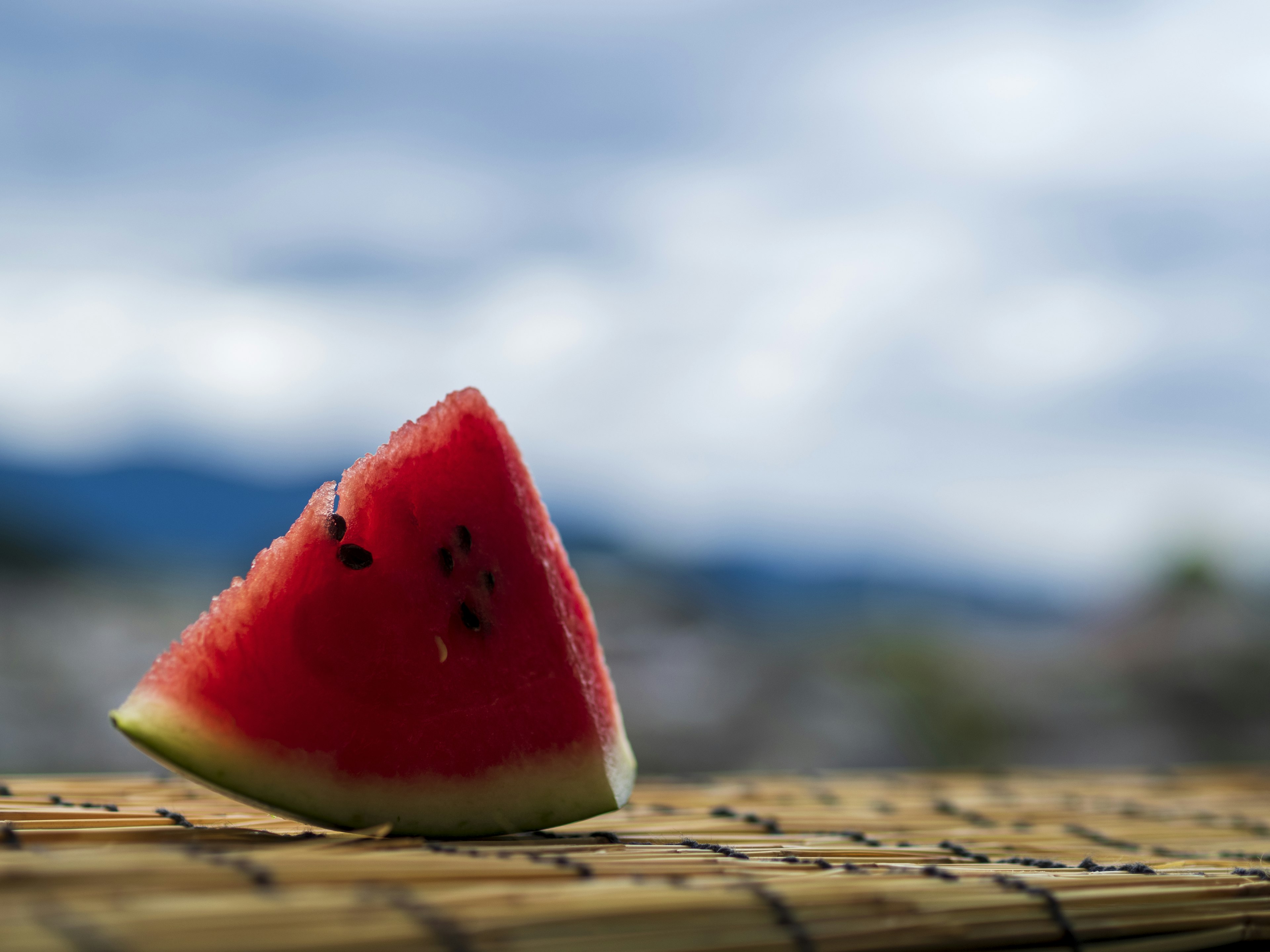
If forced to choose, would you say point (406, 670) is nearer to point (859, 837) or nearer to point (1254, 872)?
point (859, 837)

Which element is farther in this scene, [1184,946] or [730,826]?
[730,826]

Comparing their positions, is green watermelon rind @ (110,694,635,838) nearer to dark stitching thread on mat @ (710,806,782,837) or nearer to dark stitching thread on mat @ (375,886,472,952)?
dark stitching thread on mat @ (710,806,782,837)

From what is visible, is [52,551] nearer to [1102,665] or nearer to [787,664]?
[787,664]

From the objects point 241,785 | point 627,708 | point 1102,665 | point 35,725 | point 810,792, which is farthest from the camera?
point 1102,665

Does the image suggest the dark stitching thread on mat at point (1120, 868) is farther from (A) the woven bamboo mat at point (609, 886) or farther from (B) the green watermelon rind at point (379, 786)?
(B) the green watermelon rind at point (379, 786)

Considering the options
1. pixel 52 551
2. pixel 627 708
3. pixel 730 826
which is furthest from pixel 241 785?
pixel 52 551

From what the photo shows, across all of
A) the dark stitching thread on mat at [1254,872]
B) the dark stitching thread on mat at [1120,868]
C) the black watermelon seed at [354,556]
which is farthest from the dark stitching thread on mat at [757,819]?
the black watermelon seed at [354,556]
